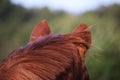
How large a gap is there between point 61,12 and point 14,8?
1079 millimetres

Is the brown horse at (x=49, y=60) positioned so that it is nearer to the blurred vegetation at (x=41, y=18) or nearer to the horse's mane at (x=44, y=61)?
the horse's mane at (x=44, y=61)

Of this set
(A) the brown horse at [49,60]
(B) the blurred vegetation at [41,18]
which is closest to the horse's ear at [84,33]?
(A) the brown horse at [49,60]

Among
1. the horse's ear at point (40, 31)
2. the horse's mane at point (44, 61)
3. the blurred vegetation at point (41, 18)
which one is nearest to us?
the horse's mane at point (44, 61)

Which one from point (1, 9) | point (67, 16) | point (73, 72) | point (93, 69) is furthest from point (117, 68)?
point (1, 9)

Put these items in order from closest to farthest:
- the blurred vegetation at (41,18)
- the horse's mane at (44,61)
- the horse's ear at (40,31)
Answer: the horse's mane at (44,61)
the horse's ear at (40,31)
the blurred vegetation at (41,18)

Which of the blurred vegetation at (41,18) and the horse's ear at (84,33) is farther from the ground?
the horse's ear at (84,33)

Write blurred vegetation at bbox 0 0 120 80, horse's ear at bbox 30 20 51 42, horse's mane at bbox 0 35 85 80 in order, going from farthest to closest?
blurred vegetation at bbox 0 0 120 80 → horse's ear at bbox 30 20 51 42 → horse's mane at bbox 0 35 85 80

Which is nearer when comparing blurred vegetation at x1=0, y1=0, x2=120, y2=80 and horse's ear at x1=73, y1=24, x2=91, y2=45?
horse's ear at x1=73, y1=24, x2=91, y2=45

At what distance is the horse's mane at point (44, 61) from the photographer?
42 cm

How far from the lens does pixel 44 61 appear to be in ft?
1.42

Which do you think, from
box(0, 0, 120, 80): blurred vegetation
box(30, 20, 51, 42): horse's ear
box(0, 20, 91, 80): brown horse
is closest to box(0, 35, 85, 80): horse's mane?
box(0, 20, 91, 80): brown horse

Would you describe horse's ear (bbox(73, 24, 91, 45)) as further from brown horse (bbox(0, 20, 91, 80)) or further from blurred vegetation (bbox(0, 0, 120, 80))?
blurred vegetation (bbox(0, 0, 120, 80))

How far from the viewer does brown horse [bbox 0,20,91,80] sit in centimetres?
42

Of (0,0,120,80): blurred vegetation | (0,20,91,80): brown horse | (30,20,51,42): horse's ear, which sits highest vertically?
(30,20,51,42): horse's ear
